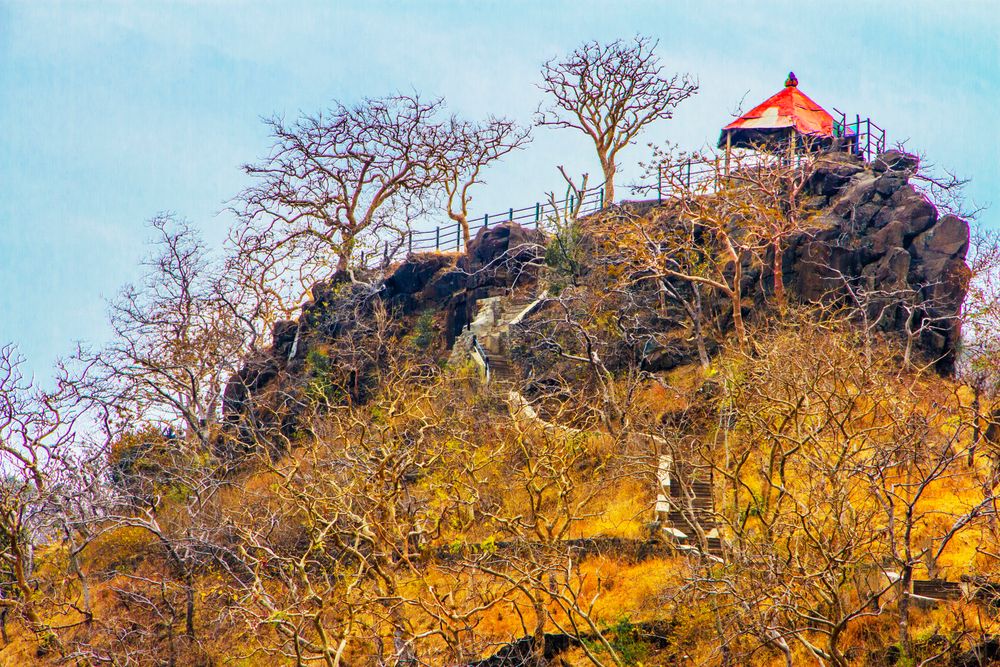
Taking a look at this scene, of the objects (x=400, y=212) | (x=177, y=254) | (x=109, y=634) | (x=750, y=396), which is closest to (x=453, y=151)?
(x=400, y=212)

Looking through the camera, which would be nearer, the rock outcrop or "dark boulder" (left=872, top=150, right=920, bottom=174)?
the rock outcrop

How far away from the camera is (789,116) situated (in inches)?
1393

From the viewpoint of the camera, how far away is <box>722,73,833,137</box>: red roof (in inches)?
1387

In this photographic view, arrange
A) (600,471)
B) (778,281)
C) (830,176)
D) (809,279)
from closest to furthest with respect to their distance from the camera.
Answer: (600,471) < (778,281) < (809,279) < (830,176)

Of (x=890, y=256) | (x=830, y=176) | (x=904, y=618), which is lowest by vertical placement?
(x=904, y=618)

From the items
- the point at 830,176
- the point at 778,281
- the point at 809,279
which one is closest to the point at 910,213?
the point at 830,176

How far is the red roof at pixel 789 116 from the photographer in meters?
35.2

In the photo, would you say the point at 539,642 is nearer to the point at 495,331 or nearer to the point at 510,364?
the point at 510,364

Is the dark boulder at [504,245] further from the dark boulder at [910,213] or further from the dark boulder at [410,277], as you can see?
the dark boulder at [910,213]

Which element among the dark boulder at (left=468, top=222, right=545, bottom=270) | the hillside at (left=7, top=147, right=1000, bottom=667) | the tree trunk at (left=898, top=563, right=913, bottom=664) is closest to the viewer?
the tree trunk at (left=898, top=563, right=913, bottom=664)

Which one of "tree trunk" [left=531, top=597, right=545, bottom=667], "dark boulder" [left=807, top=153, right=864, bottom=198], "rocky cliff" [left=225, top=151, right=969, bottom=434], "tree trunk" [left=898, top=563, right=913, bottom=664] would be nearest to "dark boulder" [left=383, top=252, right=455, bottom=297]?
"rocky cliff" [left=225, top=151, right=969, bottom=434]

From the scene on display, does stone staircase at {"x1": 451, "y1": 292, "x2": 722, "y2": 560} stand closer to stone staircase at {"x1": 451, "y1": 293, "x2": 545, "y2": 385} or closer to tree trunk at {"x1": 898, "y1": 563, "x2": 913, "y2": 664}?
stone staircase at {"x1": 451, "y1": 293, "x2": 545, "y2": 385}

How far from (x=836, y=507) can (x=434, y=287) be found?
2429 centimetres

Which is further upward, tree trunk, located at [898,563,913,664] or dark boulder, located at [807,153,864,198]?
dark boulder, located at [807,153,864,198]
